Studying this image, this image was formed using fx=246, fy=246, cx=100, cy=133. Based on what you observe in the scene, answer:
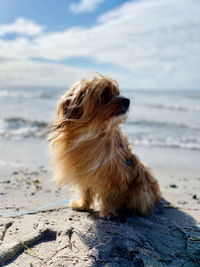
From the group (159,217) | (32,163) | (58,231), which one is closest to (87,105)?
(58,231)

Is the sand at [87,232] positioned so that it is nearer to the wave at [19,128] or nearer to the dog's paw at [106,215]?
the dog's paw at [106,215]

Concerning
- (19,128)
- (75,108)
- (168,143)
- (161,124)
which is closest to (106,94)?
(75,108)

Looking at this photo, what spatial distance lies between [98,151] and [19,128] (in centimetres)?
773

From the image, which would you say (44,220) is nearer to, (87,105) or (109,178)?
(109,178)

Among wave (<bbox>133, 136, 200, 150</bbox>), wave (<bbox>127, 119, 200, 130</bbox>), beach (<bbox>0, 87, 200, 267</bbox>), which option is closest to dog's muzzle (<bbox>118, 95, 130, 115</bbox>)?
beach (<bbox>0, 87, 200, 267</bbox>)

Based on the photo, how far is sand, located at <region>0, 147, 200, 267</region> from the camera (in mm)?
2443

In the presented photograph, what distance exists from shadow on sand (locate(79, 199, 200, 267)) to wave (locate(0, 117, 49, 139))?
5495 millimetres

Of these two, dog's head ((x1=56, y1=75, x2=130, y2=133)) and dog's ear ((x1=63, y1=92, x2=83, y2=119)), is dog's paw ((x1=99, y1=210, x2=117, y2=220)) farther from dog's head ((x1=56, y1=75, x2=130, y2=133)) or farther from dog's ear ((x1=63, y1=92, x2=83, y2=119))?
dog's ear ((x1=63, y1=92, x2=83, y2=119))

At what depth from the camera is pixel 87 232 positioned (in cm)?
290

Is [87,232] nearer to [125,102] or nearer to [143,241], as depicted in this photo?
[143,241]

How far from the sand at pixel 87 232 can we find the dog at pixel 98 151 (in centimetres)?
27

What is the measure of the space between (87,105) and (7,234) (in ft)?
5.76

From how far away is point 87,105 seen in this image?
302 cm

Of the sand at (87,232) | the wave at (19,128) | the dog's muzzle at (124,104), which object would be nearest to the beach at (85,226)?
the sand at (87,232)
